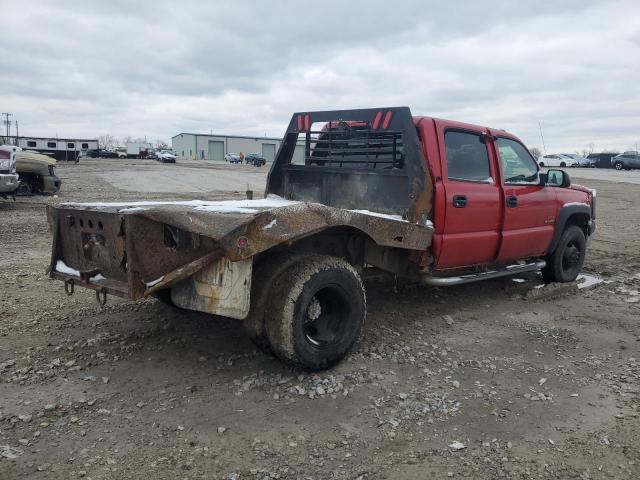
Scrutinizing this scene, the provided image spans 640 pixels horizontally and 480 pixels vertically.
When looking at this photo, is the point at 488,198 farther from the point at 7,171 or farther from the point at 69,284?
the point at 7,171

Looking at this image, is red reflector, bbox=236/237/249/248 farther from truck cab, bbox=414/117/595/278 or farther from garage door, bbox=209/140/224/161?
garage door, bbox=209/140/224/161

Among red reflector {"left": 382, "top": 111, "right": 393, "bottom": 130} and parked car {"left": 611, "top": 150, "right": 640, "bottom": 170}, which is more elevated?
parked car {"left": 611, "top": 150, "right": 640, "bottom": 170}

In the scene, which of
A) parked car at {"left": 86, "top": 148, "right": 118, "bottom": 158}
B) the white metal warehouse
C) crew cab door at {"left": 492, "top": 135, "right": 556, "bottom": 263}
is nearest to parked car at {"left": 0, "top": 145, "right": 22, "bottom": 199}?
crew cab door at {"left": 492, "top": 135, "right": 556, "bottom": 263}

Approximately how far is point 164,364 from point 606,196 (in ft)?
70.5

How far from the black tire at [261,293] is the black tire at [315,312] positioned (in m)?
0.04

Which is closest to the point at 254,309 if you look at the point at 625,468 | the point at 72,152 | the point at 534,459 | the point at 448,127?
the point at 534,459

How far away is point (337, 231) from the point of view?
4.42m

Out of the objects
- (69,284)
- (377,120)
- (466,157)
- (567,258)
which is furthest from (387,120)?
(567,258)

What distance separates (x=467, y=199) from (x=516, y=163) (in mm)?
1186

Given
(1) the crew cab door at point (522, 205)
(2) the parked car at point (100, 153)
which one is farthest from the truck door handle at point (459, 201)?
(2) the parked car at point (100, 153)

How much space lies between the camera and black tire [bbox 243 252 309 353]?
3.76 m

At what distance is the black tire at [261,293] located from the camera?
3.76 metres

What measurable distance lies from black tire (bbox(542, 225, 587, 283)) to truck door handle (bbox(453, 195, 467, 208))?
2187 millimetres

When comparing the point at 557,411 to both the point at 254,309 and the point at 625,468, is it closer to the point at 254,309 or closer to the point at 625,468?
the point at 625,468
